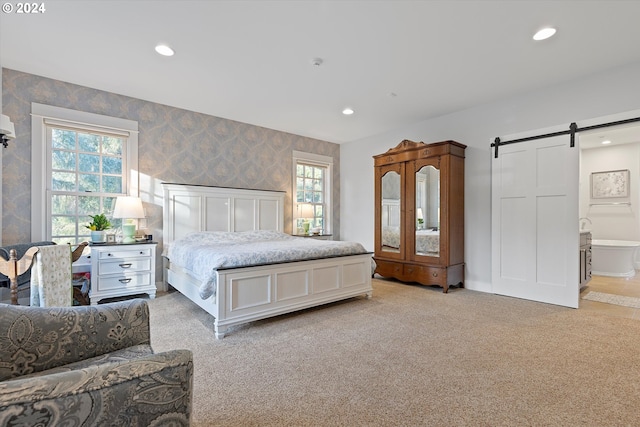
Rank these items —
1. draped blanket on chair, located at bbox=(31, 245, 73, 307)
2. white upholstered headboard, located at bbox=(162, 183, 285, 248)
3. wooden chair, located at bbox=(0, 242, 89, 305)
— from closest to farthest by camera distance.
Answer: wooden chair, located at bbox=(0, 242, 89, 305) < draped blanket on chair, located at bbox=(31, 245, 73, 307) < white upholstered headboard, located at bbox=(162, 183, 285, 248)

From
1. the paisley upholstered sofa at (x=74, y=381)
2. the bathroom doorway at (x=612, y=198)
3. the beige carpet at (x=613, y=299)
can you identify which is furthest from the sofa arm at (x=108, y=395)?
the bathroom doorway at (x=612, y=198)

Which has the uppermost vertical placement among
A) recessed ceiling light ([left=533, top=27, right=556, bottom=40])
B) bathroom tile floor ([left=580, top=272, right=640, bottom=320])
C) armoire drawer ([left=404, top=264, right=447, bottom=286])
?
recessed ceiling light ([left=533, top=27, right=556, bottom=40])

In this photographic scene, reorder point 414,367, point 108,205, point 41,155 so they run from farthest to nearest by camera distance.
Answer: point 108,205, point 41,155, point 414,367

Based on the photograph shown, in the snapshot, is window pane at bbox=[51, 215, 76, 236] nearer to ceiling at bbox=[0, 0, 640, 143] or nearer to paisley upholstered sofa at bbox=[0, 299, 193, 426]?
ceiling at bbox=[0, 0, 640, 143]

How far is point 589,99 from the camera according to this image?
3521 mm

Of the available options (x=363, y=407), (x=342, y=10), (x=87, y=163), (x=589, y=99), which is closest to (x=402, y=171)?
(x=589, y=99)

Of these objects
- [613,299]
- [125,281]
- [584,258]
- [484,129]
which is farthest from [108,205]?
[613,299]

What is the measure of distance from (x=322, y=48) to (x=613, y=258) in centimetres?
629

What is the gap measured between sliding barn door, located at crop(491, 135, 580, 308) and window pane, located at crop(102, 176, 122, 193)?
17.4 feet

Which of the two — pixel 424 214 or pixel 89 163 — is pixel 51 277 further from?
pixel 424 214

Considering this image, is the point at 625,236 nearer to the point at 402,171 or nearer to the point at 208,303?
the point at 402,171

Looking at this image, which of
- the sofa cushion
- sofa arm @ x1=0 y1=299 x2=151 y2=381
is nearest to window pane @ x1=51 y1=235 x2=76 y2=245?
sofa arm @ x1=0 y1=299 x2=151 y2=381

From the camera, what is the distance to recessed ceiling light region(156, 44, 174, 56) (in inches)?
114

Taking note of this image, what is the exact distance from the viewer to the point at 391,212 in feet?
16.4
